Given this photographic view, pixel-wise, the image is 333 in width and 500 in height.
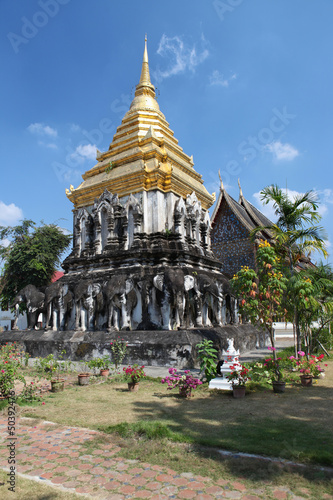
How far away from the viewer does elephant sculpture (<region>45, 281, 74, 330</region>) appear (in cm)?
1289

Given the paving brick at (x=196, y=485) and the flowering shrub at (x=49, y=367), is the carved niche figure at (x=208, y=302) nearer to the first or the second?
the flowering shrub at (x=49, y=367)

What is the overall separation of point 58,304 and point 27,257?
25.7 feet

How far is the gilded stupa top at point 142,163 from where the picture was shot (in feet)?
44.1

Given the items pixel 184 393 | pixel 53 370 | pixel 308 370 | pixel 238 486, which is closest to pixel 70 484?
pixel 238 486

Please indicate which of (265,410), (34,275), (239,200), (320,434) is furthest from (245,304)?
(239,200)

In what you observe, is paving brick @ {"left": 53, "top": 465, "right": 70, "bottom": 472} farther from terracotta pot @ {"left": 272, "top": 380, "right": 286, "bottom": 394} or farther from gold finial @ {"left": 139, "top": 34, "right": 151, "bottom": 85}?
gold finial @ {"left": 139, "top": 34, "right": 151, "bottom": 85}

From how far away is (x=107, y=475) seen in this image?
341 cm

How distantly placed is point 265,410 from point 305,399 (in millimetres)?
1244

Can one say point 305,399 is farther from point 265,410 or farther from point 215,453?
point 215,453

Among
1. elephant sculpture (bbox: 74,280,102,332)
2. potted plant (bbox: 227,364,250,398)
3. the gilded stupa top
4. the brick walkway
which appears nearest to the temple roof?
the gilded stupa top

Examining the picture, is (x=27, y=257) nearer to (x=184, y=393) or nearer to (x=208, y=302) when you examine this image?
(x=208, y=302)

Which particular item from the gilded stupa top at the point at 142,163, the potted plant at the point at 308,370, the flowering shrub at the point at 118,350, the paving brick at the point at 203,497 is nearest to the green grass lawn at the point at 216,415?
the potted plant at the point at 308,370

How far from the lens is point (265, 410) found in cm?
566

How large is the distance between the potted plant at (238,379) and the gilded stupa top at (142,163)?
8.03m
